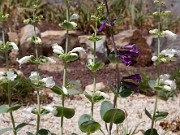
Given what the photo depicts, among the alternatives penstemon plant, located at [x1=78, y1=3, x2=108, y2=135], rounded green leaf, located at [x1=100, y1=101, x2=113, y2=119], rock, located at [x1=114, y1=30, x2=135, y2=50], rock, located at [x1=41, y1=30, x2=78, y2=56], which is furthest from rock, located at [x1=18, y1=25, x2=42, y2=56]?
penstemon plant, located at [x1=78, y1=3, x2=108, y2=135]

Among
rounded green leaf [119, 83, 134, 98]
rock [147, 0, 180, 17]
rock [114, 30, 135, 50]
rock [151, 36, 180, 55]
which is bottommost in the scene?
rock [151, 36, 180, 55]

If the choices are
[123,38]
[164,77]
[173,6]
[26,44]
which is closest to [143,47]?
[123,38]

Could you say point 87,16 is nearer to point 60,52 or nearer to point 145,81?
point 145,81

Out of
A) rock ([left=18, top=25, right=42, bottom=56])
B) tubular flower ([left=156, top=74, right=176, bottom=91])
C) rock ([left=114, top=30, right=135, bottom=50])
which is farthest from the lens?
rock ([left=114, top=30, right=135, bottom=50])

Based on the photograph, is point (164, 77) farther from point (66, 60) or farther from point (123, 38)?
point (123, 38)

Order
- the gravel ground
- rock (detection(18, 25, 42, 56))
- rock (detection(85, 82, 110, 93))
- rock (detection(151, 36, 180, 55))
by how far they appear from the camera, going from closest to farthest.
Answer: the gravel ground
rock (detection(85, 82, 110, 93))
rock (detection(18, 25, 42, 56))
rock (detection(151, 36, 180, 55))

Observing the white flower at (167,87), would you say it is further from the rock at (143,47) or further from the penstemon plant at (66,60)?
the rock at (143,47)

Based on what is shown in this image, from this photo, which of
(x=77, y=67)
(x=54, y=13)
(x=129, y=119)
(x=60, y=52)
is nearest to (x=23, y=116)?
(x=129, y=119)

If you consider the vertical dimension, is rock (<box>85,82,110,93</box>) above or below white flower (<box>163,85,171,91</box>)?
below

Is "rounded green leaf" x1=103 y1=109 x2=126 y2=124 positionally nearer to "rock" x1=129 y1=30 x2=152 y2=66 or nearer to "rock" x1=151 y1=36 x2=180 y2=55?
"rock" x1=129 y1=30 x2=152 y2=66
